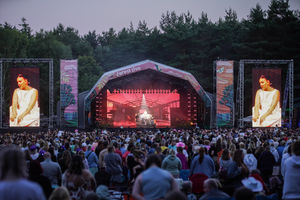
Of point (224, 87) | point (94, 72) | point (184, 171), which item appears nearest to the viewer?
point (184, 171)

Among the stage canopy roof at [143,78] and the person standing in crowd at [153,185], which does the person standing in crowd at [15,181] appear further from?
the stage canopy roof at [143,78]

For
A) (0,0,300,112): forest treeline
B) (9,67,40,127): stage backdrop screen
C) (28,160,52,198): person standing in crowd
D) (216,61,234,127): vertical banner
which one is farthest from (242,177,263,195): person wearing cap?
(0,0,300,112): forest treeline

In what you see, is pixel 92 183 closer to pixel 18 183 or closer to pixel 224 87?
pixel 18 183

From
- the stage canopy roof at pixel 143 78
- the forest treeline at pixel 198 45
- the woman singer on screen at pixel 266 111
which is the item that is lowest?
the woman singer on screen at pixel 266 111

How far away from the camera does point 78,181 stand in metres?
5.87

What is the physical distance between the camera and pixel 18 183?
10.8ft

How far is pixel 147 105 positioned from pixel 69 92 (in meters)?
7.60

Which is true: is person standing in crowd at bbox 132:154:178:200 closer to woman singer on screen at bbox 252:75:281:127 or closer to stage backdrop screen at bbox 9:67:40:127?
stage backdrop screen at bbox 9:67:40:127

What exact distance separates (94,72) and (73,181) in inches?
1856

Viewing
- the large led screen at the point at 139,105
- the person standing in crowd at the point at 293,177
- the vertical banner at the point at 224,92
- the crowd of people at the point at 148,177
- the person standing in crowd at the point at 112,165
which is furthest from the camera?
the large led screen at the point at 139,105

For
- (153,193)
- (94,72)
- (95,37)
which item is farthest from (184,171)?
(95,37)

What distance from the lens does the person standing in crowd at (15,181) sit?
3.27 m

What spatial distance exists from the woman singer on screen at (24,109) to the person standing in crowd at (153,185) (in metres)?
21.4

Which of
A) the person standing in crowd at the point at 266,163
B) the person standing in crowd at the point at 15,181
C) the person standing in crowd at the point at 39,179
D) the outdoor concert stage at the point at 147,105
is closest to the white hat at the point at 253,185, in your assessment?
the person standing in crowd at the point at 39,179
